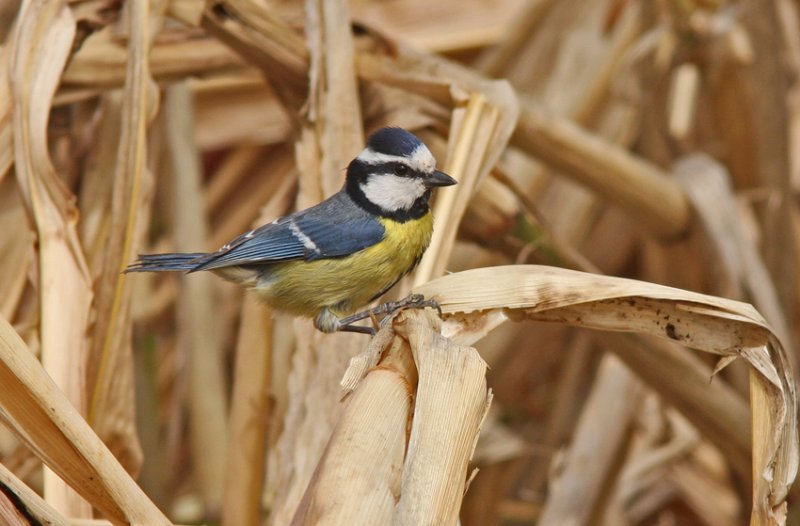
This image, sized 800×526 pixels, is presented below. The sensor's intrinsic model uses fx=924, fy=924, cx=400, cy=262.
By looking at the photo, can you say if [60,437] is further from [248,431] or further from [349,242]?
[349,242]

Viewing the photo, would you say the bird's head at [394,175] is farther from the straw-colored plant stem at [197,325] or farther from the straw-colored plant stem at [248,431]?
the straw-colored plant stem at [197,325]

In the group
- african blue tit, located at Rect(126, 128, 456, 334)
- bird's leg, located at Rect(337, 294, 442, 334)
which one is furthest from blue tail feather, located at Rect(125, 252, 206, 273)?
bird's leg, located at Rect(337, 294, 442, 334)

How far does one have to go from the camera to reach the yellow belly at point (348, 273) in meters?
1.93

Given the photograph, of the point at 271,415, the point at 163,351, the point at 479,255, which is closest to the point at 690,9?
the point at 479,255

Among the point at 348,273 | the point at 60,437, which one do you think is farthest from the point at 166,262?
the point at 60,437

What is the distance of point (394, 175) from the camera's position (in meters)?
1.97

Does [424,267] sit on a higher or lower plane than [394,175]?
lower

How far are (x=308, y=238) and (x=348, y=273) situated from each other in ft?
0.37

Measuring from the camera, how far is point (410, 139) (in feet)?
6.10

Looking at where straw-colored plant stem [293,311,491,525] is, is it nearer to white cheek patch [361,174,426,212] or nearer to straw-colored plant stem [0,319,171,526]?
straw-colored plant stem [0,319,171,526]

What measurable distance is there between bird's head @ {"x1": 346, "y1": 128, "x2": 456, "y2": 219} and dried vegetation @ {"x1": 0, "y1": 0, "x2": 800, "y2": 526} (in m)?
0.06

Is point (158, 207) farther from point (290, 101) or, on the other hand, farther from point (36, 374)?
point (36, 374)

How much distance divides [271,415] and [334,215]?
17.1 inches

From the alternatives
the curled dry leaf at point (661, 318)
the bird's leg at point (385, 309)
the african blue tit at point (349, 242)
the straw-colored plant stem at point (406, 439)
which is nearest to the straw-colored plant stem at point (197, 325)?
the african blue tit at point (349, 242)
